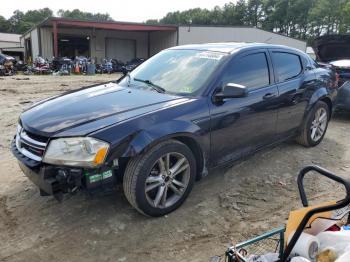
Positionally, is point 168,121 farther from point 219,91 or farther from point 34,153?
point 34,153

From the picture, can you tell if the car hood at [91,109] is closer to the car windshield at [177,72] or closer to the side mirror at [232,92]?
the car windshield at [177,72]

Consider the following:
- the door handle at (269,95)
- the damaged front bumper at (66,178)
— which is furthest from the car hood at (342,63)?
the damaged front bumper at (66,178)

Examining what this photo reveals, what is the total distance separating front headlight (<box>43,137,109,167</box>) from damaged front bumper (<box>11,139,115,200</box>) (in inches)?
2.3

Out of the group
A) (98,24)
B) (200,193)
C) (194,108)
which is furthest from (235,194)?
(98,24)

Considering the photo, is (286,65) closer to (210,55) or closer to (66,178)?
(210,55)

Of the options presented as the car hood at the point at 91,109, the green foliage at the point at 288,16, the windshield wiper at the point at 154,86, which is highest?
the green foliage at the point at 288,16

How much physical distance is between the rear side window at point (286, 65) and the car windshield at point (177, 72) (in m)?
1.02

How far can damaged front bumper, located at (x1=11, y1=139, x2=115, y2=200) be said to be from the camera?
2766 millimetres

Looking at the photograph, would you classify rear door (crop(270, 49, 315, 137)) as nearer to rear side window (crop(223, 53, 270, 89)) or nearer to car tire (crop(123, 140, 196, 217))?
rear side window (crop(223, 53, 270, 89))

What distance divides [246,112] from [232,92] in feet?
1.66

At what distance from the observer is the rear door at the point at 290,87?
14.8 ft

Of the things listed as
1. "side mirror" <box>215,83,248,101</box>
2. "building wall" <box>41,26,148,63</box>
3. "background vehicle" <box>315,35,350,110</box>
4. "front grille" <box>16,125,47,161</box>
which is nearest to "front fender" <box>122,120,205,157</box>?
"side mirror" <box>215,83,248,101</box>

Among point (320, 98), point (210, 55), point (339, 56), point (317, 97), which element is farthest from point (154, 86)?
point (339, 56)

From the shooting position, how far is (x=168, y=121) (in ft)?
10.4
